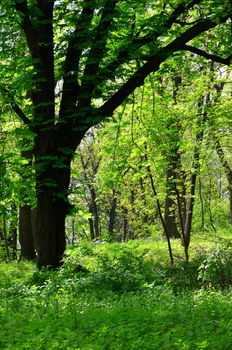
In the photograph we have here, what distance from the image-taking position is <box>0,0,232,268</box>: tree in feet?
32.1

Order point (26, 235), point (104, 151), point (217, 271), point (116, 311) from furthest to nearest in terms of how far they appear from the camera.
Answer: point (26, 235), point (104, 151), point (217, 271), point (116, 311)

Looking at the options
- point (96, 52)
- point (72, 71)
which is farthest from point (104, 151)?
point (96, 52)

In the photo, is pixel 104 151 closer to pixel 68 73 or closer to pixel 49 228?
pixel 68 73

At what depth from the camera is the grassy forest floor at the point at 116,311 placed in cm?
479

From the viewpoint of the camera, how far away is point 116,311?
607 centimetres

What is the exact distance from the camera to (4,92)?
388 inches

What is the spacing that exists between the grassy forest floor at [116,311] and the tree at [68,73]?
167 cm

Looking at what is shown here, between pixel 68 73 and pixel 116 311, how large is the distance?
6.09 metres

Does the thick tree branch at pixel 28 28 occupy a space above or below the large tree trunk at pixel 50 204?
above

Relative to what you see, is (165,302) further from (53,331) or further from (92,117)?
(92,117)

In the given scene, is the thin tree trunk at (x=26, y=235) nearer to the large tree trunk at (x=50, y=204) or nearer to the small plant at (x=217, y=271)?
the large tree trunk at (x=50, y=204)

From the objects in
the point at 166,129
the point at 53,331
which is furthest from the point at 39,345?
the point at 166,129

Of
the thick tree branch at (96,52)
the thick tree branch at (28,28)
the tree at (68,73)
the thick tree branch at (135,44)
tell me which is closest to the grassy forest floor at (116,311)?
the tree at (68,73)

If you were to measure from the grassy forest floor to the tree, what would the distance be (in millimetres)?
1667
